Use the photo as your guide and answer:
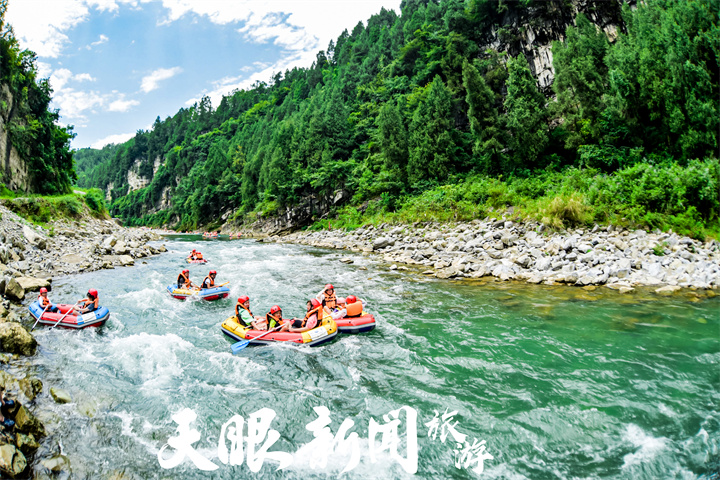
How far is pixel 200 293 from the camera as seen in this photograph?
1374cm

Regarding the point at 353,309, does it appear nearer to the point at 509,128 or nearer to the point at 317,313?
the point at 317,313

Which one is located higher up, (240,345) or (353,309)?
(353,309)

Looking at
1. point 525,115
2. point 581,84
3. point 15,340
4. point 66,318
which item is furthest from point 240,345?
point 581,84

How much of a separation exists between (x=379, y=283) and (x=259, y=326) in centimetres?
622

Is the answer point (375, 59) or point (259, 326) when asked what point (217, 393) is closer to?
point (259, 326)

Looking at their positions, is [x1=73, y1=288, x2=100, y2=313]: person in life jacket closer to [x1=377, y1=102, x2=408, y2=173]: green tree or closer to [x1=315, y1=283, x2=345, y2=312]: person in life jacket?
[x1=315, y1=283, x2=345, y2=312]: person in life jacket

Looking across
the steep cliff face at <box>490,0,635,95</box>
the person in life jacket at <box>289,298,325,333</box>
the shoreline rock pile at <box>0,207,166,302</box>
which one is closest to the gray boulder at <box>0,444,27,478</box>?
the person in life jacket at <box>289,298,325,333</box>

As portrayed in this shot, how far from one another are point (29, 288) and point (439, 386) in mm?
15561

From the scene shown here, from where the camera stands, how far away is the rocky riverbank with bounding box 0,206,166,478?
4.66 metres

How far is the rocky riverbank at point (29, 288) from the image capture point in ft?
15.3

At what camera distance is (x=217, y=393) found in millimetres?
6863

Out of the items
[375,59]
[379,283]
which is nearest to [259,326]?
[379,283]

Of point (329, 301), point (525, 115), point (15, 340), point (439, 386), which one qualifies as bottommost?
point (439, 386)

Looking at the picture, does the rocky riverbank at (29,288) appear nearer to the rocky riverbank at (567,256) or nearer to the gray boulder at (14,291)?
the gray boulder at (14,291)
